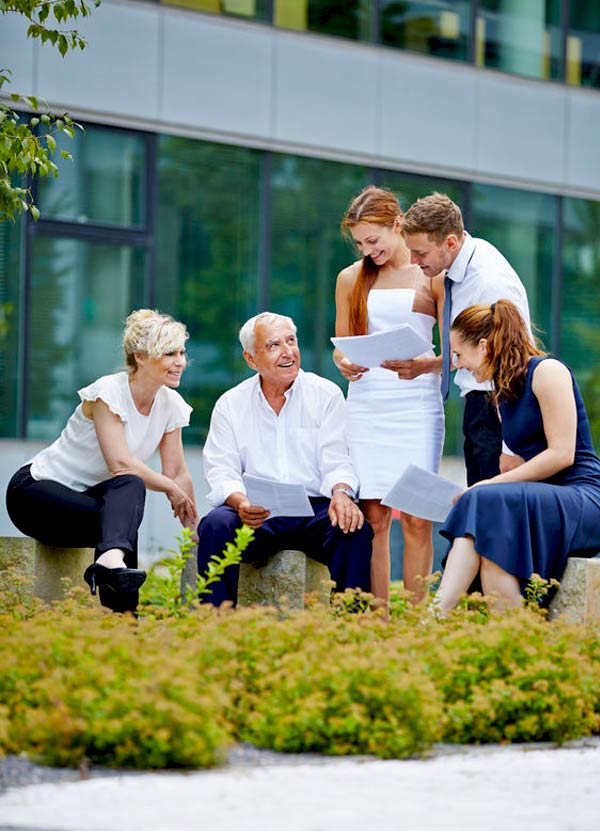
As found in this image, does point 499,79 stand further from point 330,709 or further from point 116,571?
point 330,709

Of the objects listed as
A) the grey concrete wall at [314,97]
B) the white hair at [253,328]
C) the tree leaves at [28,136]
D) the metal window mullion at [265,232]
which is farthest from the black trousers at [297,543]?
the metal window mullion at [265,232]

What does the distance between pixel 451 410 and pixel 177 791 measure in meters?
10.6

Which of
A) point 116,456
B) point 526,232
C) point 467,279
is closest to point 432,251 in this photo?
point 467,279

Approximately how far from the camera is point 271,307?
13.0 m

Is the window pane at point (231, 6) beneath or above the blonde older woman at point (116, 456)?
above

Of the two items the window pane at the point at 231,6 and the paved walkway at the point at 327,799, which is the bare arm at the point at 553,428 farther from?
the window pane at the point at 231,6

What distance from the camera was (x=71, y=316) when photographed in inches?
475

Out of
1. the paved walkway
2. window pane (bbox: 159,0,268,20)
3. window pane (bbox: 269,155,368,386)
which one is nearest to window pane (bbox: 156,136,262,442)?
window pane (bbox: 269,155,368,386)

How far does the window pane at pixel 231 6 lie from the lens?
40.7ft

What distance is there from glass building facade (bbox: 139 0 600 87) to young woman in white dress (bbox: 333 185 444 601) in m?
6.35

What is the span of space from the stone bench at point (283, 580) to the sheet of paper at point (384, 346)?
0.87 meters

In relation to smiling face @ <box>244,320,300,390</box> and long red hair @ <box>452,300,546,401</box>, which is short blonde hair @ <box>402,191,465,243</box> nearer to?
long red hair @ <box>452,300,546,401</box>

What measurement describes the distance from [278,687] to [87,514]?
2.39m

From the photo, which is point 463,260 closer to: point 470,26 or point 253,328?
point 253,328
